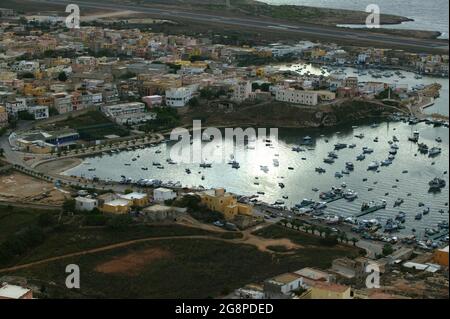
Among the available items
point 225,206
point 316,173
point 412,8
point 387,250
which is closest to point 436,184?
point 316,173

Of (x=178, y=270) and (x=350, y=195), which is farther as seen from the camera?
(x=350, y=195)

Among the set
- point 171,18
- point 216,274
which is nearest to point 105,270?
point 216,274

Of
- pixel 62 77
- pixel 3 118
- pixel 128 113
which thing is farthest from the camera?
pixel 62 77

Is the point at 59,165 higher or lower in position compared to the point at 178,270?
lower

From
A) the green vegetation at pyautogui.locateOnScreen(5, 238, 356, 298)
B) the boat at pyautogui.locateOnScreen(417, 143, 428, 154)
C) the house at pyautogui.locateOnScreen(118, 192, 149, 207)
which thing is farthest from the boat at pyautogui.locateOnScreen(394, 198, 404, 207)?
the house at pyautogui.locateOnScreen(118, 192, 149, 207)

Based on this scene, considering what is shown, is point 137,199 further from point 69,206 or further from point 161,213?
point 69,206

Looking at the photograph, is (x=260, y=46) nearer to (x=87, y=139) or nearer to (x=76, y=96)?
(x=76, y=96)
